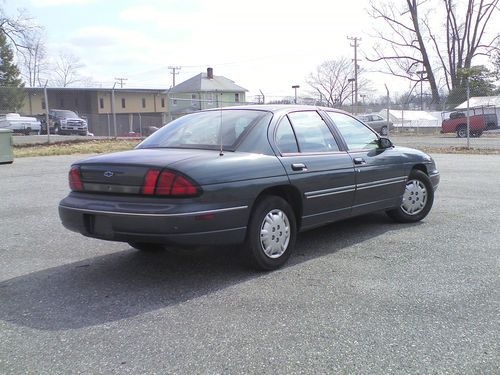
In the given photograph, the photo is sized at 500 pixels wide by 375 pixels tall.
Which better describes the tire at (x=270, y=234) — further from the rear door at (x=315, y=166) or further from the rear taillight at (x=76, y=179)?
the rear taillight at (x=76, y=179)

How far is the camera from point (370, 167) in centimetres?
567

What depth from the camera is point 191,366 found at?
2898 millimetres

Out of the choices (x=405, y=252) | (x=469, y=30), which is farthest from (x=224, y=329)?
(x=469, y=30)

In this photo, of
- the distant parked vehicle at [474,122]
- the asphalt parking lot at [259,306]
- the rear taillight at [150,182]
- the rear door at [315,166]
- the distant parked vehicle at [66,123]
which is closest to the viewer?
the asphalt parking lot at [259,306]

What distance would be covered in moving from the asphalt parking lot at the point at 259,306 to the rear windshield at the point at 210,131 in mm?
1137

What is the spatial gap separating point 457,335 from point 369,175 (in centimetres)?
260

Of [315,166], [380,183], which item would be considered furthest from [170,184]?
[380,183]

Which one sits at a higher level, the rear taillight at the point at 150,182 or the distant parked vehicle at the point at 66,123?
the distant parked vehicle at the point at 66,123

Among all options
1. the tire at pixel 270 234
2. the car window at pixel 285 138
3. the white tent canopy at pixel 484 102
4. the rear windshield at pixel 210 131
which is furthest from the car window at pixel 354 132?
the white tent canopy at pixel 484 102

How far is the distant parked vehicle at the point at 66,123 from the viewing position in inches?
1393

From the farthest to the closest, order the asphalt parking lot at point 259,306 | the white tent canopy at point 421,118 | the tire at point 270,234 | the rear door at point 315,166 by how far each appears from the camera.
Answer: the white tent canopy at point 421,118, the rear door at point 315,166, the tire at point 270,234, the asphalt parking lot at point 259,306

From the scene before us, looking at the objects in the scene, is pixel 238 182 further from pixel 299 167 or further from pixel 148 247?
pixel 148 247

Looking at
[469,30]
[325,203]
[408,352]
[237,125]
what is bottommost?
[408,352]

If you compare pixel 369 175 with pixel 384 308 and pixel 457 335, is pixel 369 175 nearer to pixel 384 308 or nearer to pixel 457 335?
pixel 384 308
